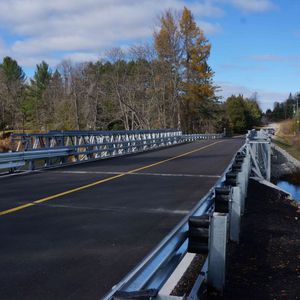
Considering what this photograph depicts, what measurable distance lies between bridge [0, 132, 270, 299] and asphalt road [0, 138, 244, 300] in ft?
0.04

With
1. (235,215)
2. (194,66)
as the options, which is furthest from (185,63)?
(235,215)

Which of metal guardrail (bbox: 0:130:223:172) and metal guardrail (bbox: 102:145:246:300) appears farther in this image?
metal guardrail (bbox: 0:130:223:172)

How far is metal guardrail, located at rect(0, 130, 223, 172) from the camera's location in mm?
16322

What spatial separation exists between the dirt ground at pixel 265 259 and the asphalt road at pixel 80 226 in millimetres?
1201

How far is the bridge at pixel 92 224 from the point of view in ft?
15.6

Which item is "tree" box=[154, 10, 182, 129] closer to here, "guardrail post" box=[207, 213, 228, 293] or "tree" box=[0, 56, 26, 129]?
"tree" box=[0, 56, 26, 129]

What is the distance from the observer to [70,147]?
19.5 metres

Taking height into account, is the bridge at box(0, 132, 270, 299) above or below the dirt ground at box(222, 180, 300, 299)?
above

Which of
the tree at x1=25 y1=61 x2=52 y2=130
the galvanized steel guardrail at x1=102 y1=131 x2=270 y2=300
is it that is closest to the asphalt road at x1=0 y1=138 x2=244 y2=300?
the galvanized steel guardrail at x1=102 y1=131 x2=270 y2=300

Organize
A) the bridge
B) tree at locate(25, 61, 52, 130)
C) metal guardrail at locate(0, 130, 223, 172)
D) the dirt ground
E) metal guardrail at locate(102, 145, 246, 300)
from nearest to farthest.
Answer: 1. metal guardrail at locate(102, 145, 246, 300)
2. the bridge
3. the dirt ground
4. metal guardrail at locate(0, 130, 223, 172)
5. tree at locate(25, 61, 52, 130)

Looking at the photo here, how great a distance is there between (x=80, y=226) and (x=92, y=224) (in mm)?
241

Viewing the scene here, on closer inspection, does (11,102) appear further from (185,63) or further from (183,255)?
(183,255)

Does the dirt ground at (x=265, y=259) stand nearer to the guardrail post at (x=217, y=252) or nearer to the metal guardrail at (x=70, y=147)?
the guardrail post at (x=217, y=252)

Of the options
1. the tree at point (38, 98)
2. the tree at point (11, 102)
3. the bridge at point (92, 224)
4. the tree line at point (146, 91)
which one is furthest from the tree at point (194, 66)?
the bridge at point (92, 224)
